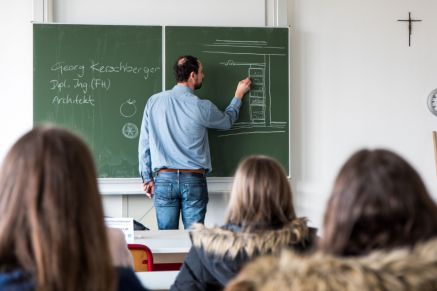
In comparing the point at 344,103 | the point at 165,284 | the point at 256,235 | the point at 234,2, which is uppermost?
the point at 234,2

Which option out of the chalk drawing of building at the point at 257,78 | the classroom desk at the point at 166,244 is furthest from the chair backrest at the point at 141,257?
the chalk drawing of building at the point at 257,78

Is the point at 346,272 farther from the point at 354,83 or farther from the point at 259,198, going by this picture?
the point at 354,83

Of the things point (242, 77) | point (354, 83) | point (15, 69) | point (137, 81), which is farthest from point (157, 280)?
point (354, 83)

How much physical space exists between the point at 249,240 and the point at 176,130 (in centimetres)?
297

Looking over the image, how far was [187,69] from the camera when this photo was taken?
4789 millimetres

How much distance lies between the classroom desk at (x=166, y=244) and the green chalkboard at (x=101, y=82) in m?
1.56

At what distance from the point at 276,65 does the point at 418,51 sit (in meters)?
1.39

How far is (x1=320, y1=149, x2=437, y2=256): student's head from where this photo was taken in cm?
119

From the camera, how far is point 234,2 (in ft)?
17.4

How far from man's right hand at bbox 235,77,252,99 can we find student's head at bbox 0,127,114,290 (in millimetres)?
4001

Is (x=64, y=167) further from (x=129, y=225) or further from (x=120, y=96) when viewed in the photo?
(x=120, y=96)

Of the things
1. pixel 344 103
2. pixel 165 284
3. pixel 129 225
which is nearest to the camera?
pixel 165 284

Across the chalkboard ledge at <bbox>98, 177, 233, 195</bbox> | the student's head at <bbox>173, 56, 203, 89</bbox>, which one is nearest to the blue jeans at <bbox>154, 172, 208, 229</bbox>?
the chalkboard ledge at <bbox>98, 177, 233, 195</bbox>

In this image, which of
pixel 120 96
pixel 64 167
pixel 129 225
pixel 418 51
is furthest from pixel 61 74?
pixel 64 167
